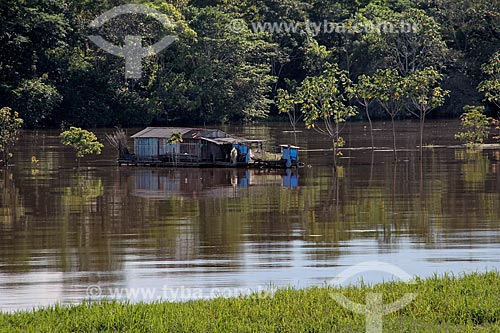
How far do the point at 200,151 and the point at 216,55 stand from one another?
51139 mm

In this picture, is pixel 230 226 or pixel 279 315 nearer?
pixel 279 315

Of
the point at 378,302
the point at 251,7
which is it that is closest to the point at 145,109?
the point at 251,7

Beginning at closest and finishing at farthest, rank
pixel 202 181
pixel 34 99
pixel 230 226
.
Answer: pixel 230 226 → pixel 202 181 → pixel 34 99

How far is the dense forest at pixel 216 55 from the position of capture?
9500 centimetres

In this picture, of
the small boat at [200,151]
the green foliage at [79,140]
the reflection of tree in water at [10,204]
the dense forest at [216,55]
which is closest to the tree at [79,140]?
the green foliage at [79,140]

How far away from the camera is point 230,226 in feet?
107

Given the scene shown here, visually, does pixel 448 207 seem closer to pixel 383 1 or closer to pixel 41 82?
pixel 41 82

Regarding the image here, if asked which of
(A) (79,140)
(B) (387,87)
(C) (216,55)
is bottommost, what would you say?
(A) (79,140)

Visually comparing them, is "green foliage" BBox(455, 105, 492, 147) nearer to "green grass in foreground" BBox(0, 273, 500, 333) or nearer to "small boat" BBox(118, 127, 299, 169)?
"small boat" BBox(118, 127, 299, 169)

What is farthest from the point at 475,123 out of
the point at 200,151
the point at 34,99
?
the point at 34,99

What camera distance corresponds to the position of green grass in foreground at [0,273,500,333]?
1552 cm

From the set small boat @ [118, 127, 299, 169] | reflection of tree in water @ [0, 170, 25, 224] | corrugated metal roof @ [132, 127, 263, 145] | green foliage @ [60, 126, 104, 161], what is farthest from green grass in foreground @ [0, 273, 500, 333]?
green foliage @ [60, 126, 104, 161]

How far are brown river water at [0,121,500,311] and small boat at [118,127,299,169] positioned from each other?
4.12ft

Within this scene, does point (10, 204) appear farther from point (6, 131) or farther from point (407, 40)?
point (407, 40)
